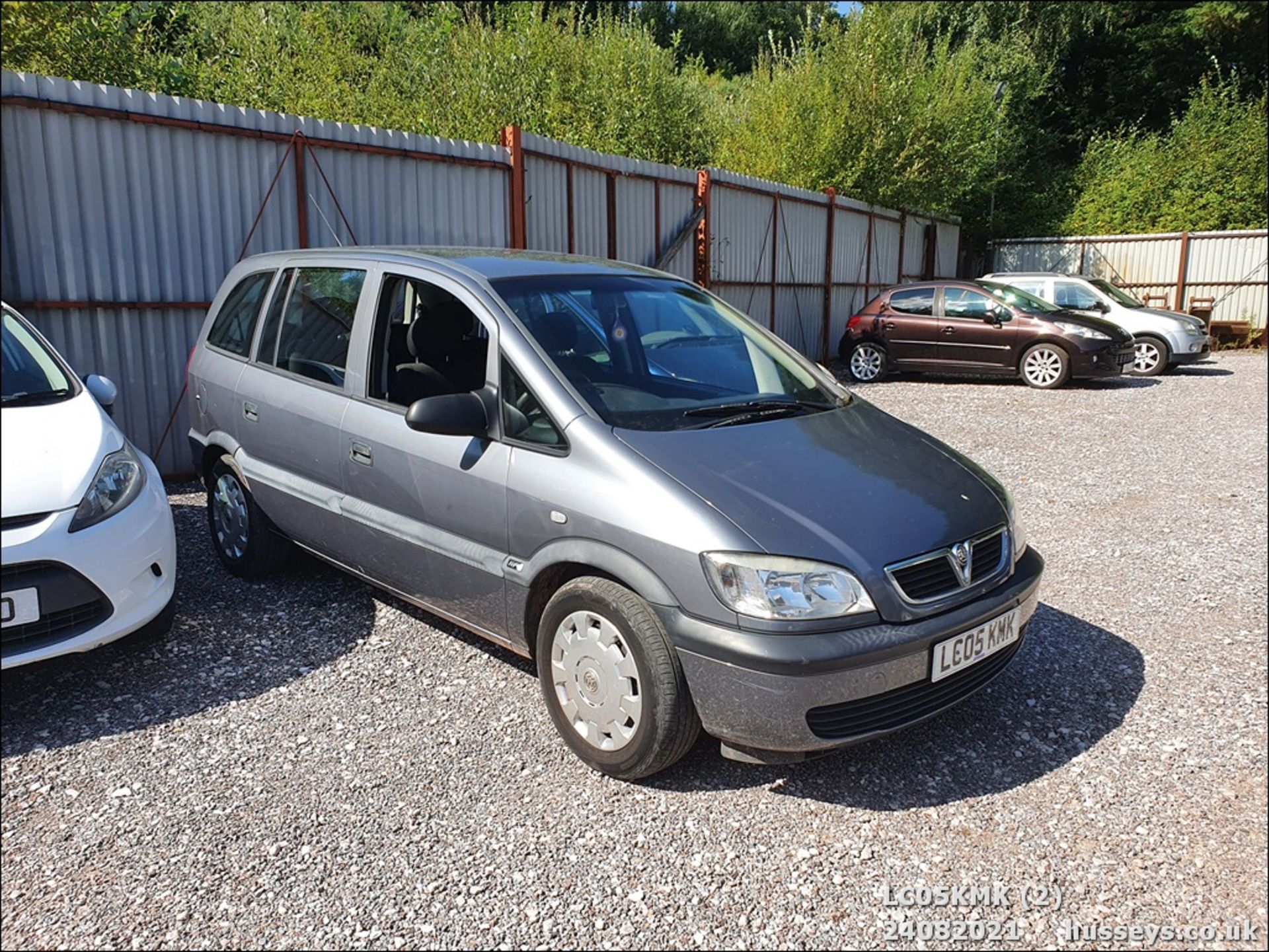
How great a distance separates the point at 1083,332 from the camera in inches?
505

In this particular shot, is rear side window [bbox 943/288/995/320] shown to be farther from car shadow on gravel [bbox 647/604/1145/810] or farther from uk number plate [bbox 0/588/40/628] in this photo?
uk number plate [bbox 0/588/40/628]

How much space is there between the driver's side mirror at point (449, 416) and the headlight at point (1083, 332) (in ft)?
38.1

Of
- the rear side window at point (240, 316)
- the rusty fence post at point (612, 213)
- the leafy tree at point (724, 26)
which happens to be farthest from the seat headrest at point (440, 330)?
the leafy tree at point (724, 26)

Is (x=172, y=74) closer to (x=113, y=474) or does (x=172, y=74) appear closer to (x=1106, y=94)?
(x=113, y=474)

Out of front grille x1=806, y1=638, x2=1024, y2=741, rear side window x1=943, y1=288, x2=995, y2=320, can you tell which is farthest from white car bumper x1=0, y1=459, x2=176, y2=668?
rear side window x1=943, y1=288, x2=995, y2=320

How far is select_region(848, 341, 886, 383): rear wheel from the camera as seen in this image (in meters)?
14.4

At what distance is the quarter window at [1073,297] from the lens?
15.4 metres

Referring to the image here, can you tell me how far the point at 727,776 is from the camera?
3.17m

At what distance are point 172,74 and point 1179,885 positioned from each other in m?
15.7

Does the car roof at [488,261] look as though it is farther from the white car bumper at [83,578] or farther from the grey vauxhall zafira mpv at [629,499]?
the white car bumper at [83,578]

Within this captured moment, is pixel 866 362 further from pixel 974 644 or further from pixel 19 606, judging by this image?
pixel 19 606

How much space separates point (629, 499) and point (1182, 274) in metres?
22.2

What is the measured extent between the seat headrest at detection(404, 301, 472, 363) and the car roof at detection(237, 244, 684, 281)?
0.16 m

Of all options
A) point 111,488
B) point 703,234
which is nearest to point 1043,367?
point 703,234
